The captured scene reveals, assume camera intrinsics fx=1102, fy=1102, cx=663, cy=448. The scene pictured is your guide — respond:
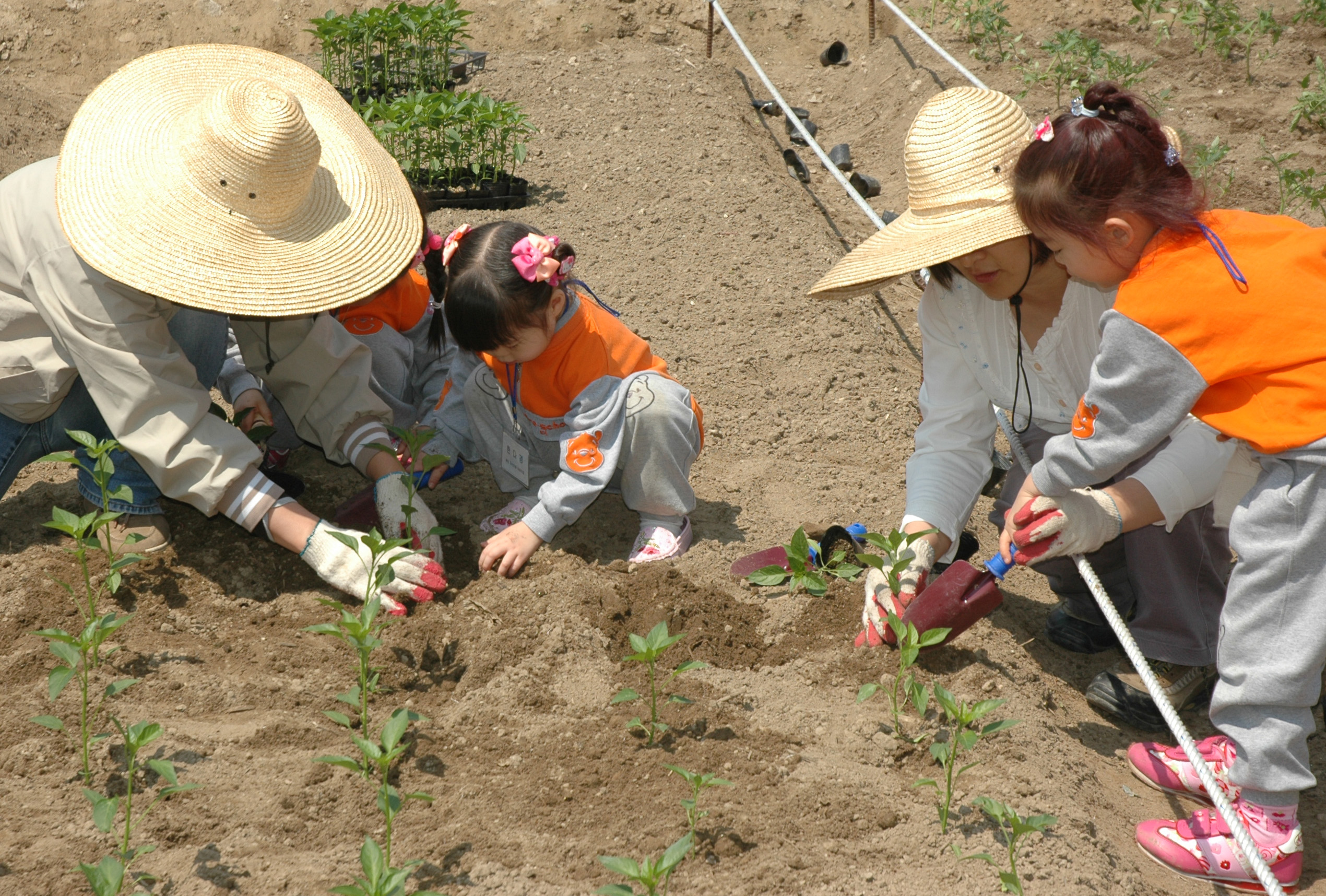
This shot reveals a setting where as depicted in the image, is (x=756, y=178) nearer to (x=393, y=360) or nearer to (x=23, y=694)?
(x=393, y=360)

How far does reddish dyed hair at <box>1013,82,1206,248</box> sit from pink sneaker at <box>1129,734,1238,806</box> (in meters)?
1.06

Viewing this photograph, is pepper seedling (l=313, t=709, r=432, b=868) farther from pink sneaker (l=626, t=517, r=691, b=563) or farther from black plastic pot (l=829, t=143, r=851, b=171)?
black plastic pot (l=829, t=143, r=851, b=171)

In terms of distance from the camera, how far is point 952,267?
102 inches

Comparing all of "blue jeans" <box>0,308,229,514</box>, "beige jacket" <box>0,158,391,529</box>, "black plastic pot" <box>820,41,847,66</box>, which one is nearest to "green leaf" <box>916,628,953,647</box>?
"beige jacket" <box>0,158,391,529</box>

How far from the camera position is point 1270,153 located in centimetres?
533

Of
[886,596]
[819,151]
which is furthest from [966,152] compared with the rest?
[819,151]

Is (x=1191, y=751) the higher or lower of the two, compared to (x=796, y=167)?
higher

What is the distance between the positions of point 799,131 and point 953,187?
4475 mm

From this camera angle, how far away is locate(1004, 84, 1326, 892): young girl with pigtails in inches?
74.5

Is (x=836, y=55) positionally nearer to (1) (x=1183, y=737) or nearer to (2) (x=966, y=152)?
(2) (x=966, y=152)

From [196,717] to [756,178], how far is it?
4.07 metres

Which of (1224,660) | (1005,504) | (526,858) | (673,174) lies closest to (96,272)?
(526,858)

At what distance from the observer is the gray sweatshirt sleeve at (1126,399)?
1912mm

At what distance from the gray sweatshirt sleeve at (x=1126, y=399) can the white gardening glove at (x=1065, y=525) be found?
167 mm
